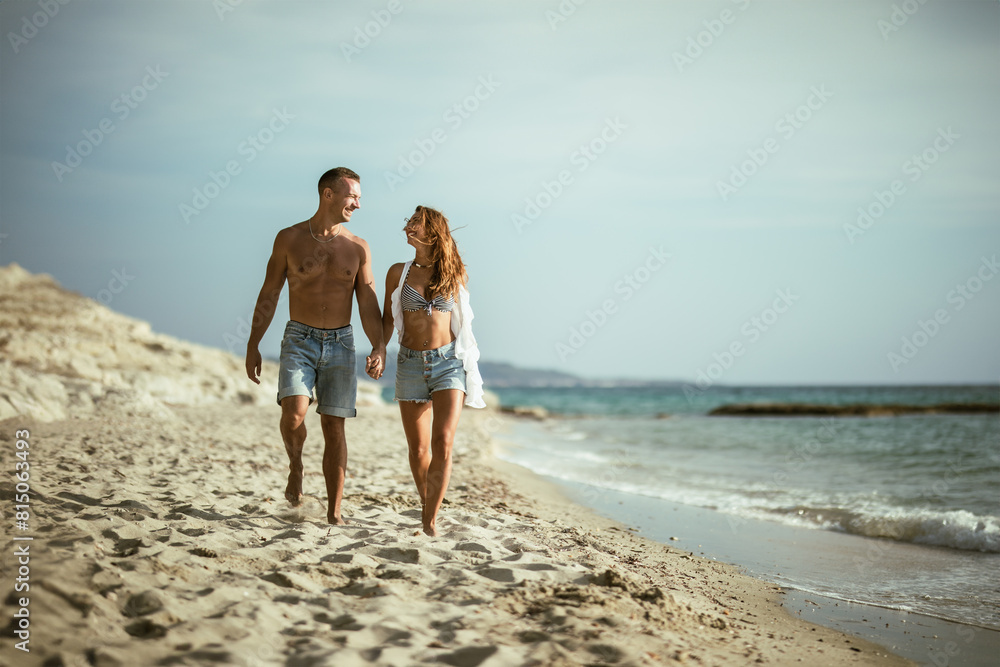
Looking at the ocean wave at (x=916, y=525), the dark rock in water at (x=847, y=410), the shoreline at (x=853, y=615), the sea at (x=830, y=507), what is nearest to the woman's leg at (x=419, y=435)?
the shoreline at (x=853, y=615)

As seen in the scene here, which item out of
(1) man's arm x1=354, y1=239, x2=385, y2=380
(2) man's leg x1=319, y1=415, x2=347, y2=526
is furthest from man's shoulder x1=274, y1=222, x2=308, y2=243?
(2) man's leg x1=319, y1=415, x2=347, y2=526

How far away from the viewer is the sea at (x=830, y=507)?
15.1 feet

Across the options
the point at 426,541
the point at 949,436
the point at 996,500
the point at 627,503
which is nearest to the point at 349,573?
the point at 426,541

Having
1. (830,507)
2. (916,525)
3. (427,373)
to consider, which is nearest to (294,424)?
(427,373)

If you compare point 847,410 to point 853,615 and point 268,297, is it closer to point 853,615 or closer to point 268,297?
point 853,615

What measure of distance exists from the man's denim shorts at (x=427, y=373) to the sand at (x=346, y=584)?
33.7 inches

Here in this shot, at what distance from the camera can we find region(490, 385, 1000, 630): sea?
4594 mm

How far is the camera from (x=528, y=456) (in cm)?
1260

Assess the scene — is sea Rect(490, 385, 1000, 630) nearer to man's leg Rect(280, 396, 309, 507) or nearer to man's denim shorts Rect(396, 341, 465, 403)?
man's denim shorts Rect(396, 341, 465, 403)

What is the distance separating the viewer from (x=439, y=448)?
4133 millimetres

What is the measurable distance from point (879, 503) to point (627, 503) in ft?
9.36

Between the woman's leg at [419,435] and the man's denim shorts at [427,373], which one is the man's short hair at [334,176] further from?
the woman's leg at [419,435]

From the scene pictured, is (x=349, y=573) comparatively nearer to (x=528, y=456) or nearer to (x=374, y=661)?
(x=374, y=661)

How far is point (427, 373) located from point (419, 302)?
0.44 meters
